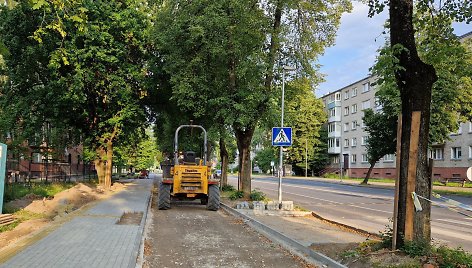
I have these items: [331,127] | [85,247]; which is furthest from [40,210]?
[331,127]

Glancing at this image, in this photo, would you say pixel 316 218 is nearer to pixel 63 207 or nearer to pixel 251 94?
pixel 251 94

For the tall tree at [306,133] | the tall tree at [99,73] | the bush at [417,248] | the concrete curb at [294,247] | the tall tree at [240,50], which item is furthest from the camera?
the tall tree at [306,133]

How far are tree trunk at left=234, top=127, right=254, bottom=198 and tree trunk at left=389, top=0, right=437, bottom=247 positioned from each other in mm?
13799

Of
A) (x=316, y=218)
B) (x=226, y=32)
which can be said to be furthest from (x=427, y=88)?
(x=226, y=32)

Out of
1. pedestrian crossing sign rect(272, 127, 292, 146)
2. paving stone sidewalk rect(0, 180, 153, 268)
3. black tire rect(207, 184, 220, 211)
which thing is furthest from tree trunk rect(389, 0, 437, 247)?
black tire rect(207, 184, 220, 211)

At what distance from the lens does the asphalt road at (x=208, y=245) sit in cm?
838

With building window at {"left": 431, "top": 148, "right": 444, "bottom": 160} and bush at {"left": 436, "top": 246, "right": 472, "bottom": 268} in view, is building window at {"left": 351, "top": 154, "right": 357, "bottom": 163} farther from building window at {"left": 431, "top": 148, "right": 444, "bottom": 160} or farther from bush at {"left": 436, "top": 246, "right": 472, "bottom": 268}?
bush at {"left": 436, "top": 246, "right": 472, "bottom": 268}

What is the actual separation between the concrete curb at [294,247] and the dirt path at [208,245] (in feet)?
0.73

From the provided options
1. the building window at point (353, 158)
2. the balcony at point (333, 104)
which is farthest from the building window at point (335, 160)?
the balcony at point (333, 104)

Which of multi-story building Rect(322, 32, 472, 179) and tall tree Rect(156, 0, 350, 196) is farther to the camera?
multi-story building Rect(322, 32, 472, 179)

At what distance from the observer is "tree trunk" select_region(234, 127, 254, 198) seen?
21625 millimetres

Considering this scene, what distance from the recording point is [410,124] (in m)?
7.69

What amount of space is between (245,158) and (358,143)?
5480 centimetres

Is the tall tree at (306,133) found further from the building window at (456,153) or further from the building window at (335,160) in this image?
the building window at (456,153)
